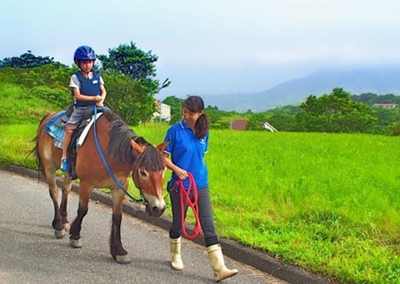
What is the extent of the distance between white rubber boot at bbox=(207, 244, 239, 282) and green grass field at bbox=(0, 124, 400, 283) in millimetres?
681

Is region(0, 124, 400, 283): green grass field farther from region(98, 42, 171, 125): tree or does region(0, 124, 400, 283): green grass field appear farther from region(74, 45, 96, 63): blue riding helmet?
region(98, 42, 171, 125): tree

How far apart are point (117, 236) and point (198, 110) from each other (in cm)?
171

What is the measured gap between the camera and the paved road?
16.5ft

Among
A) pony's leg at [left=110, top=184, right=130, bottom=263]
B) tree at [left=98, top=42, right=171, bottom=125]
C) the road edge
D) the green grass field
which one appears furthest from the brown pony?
tree at [left=98, top=42, right=171, bottom=125]

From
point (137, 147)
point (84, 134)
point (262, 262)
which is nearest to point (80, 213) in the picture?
point (84, 134)

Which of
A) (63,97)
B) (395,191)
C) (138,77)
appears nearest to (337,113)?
(138,77)

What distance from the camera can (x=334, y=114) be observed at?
136 ft

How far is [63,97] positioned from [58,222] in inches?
876

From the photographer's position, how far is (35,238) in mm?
6355

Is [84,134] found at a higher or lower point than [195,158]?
higher

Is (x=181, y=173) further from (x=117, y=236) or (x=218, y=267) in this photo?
(x=117, y=236)

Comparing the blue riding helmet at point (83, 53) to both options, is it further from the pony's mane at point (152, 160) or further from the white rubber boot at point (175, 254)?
the white rubber boot at point (175, 254)

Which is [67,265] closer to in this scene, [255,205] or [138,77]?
[255,205]

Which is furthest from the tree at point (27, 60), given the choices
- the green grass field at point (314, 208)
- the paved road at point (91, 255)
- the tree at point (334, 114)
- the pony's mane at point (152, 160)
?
the pony's mane at point (152, 160)
